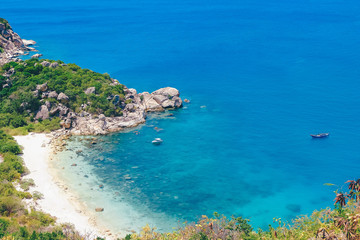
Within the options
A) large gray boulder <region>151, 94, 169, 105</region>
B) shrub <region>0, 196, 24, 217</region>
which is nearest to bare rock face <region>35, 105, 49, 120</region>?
large gray boulder <region>151, 94, 169, 105</region>

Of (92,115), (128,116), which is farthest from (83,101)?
(128,116)

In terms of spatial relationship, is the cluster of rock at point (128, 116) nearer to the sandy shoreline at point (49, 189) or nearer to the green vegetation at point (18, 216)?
the sandy shoreline at point (49, 189)

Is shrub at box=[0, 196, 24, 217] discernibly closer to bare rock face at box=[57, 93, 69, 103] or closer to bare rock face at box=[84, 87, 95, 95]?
bare rock face at box=[57, 93, 69, 103]

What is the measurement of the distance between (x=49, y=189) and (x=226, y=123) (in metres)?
38.4

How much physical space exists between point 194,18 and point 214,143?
125 metres

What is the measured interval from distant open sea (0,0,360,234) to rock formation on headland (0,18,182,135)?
140 inches

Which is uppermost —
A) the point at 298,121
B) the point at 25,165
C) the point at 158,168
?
the point at 298,121

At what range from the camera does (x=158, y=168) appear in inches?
2297

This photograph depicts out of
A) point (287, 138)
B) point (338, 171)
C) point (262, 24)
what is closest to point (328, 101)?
point (287, 138)

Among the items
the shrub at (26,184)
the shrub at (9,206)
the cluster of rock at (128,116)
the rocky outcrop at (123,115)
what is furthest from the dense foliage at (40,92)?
the shrub at (9,206)

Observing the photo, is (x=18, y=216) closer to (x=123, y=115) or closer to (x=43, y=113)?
(x=43, y=113)

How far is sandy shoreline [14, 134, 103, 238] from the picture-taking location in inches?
1763

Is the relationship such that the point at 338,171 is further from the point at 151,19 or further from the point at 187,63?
the point at 151,19

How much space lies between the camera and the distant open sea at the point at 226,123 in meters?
50.9
